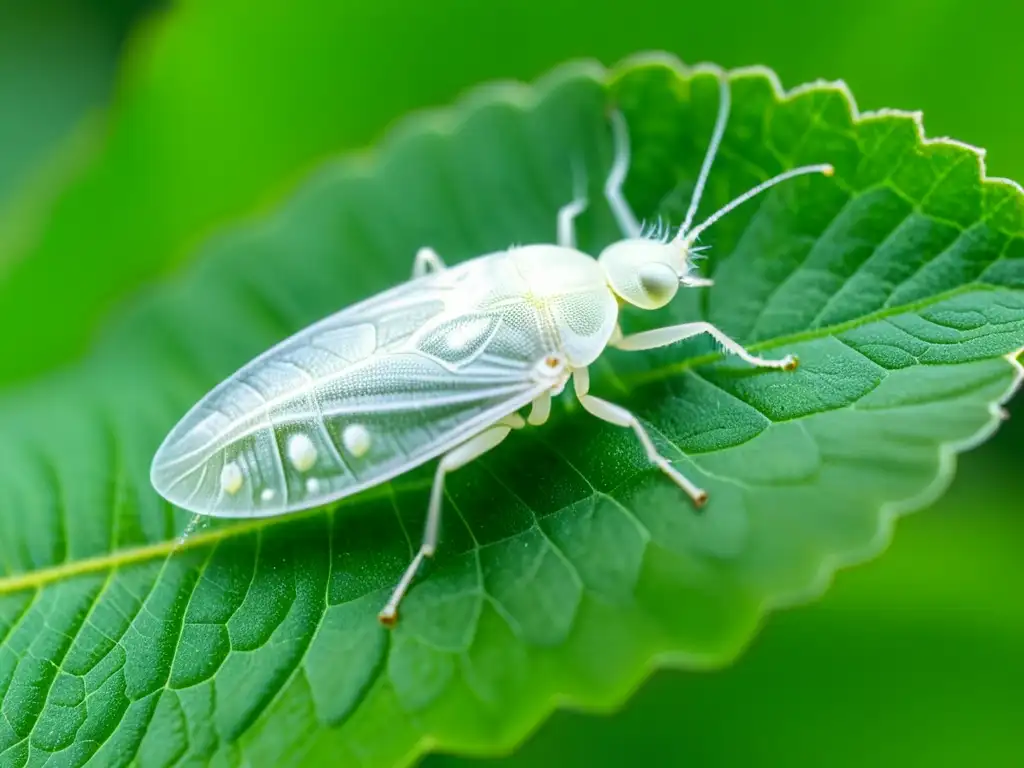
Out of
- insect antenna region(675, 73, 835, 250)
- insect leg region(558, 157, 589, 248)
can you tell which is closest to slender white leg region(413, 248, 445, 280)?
insect leg region(558, 157, 589, 248)

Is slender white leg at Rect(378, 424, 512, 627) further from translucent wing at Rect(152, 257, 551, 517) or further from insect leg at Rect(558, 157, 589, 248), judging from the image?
insect leg at Rect(558, 157, 589, 248)

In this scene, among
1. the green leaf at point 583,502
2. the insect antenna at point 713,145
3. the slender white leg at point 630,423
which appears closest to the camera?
the green leaf at point 583,502

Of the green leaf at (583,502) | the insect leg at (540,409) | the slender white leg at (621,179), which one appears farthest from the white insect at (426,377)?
the slender white leg at (621,179)

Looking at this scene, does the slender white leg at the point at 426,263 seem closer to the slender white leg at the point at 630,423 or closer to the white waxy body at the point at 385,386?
the white waxy body at the point at 385,386

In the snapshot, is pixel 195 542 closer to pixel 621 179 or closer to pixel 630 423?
pixel 630 423

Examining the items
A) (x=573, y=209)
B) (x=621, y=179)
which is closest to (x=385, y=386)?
(x=573, y=209)

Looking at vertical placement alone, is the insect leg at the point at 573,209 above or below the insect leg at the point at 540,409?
above
